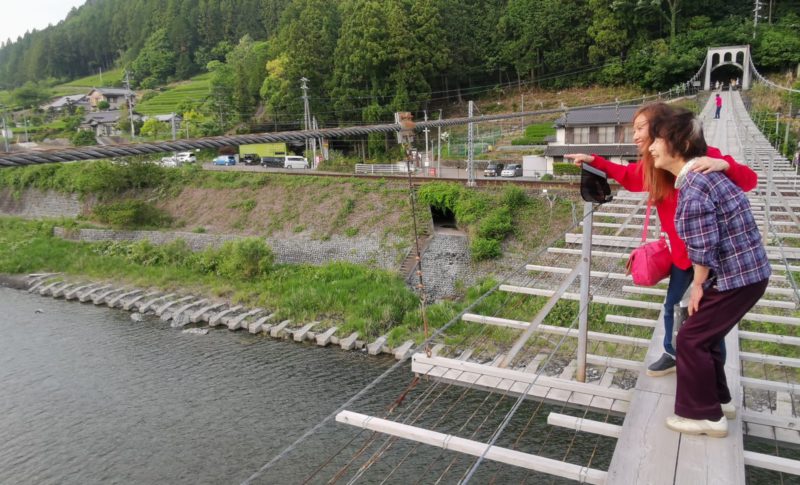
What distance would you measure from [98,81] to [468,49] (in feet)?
147

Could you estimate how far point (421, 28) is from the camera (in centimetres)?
2564

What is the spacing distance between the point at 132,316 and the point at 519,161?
15054 mm

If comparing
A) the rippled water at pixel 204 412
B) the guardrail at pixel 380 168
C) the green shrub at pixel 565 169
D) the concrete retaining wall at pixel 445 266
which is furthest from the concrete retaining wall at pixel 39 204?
the green shrub at pixel 565 169

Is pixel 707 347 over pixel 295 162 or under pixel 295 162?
under

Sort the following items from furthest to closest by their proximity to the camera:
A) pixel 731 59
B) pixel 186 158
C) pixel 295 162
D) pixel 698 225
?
pixel 731 59
pixel 186 158
pixel 295 162
pixel 698 225

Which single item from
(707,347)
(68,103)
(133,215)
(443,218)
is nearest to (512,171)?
(443,218)

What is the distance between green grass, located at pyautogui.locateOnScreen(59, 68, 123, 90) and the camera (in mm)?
54406

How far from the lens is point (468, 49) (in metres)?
29.5

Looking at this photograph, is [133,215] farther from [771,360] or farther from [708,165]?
[708,165]

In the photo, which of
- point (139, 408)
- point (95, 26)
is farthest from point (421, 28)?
point (95, 26)

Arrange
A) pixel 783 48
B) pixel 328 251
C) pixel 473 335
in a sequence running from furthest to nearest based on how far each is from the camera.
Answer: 1. pixel 783 48
2. pixel 328 251
3. pixel 473 335

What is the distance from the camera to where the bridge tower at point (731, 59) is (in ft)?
84.1

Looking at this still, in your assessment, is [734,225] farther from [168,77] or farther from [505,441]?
[168,77]

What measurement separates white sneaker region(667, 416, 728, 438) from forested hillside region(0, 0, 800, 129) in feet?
75.2
